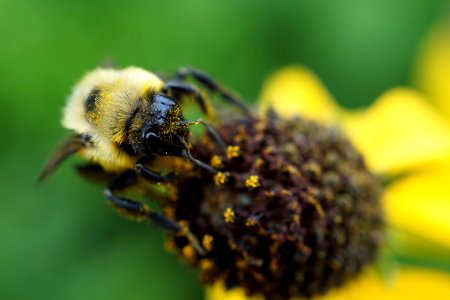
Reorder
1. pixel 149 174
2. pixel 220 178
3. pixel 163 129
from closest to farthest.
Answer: pixel 163 129, pixel 149 174, pixel 220 178

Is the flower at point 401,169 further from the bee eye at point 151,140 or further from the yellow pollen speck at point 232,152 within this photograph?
the bee eye at point 151,140

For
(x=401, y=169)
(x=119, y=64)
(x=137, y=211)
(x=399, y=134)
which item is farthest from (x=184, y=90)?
(x=119, y=64)

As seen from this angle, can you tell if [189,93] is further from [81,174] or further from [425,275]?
[425,275]

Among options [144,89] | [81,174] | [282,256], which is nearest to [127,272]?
[81,174]

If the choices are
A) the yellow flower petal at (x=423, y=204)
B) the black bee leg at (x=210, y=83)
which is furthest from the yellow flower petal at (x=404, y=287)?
the black bee leg at (x=210, y=83)

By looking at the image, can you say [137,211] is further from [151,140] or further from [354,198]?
[354,198]

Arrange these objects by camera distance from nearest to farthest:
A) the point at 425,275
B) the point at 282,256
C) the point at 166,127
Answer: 1. the point at 166,127
2. the point at 282,256
3. the point at 425,275

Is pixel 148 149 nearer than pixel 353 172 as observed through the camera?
Yes
